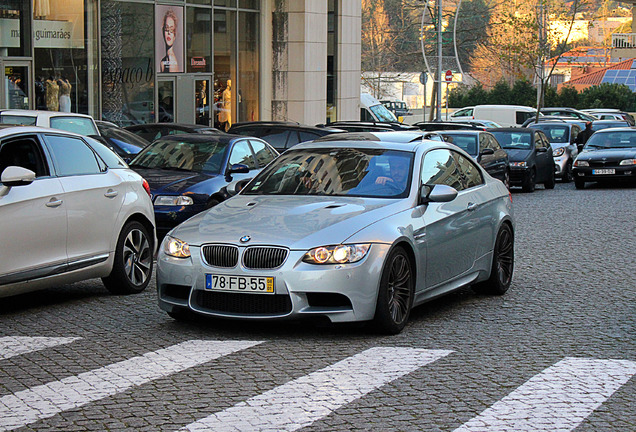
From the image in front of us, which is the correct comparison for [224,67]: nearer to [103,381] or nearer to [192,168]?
[192,168]

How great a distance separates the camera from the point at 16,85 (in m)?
23.7

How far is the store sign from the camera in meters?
23.5

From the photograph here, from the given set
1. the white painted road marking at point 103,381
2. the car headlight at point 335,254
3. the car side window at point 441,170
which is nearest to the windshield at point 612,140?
the car side window at point 441,170

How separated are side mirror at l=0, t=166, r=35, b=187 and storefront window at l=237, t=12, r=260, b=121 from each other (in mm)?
24390

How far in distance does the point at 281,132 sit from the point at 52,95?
6669mm

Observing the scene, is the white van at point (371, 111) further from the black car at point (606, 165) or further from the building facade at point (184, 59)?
the black car at point (606, 165)

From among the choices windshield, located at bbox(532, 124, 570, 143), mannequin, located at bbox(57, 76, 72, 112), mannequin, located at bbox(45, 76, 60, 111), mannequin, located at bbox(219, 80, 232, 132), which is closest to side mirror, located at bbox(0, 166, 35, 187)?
mannequin, located at bbox(45, 76, 60, 111)

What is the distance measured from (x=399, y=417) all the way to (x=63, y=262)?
13.8ft

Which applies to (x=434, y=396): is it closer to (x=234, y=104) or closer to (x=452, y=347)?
(x=452, y=347)

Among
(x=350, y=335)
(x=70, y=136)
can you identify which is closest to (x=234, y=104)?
(x=70, y=136)

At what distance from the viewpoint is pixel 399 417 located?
5684mm

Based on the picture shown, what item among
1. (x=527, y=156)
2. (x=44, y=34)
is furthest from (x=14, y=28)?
(x=527, y=156)

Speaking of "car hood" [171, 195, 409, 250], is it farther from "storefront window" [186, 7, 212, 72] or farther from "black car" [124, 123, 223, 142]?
"storefront window" [186, 7, 212, 72]

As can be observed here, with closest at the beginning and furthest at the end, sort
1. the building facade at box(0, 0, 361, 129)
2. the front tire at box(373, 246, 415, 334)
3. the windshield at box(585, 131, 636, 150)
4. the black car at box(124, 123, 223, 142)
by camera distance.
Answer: the front tire at box(373, 246, 415, 334), the black car at box(124, 123, 223, 142), the building facade at box(0, 0, 361, 129), the windshield at box(585, 131, 636, 150)
